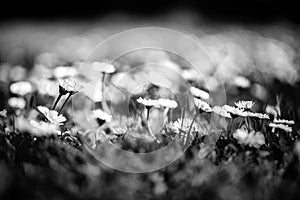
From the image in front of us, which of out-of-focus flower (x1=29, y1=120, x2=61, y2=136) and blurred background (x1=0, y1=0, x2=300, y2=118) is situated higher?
blurred background (x1=0, y1=0, x2=300, y2=118)

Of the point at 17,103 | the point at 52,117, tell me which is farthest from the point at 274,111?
the point at 17,103

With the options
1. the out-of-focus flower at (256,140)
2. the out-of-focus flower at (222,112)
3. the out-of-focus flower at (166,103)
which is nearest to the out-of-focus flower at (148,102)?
the out-of-focus flower at (166,103)

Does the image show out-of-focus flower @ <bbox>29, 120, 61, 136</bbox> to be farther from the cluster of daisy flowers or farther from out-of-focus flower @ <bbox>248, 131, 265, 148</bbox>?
out-of-focus flower @ <bbox>248, 131, 265, 148</bbox>

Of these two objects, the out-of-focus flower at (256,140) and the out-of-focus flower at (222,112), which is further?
the out-of-focus flower at (222,112)

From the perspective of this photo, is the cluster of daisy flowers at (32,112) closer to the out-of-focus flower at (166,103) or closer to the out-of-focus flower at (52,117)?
the out-of-focus flower at (52,117)

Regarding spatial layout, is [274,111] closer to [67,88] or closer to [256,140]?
[256,140]

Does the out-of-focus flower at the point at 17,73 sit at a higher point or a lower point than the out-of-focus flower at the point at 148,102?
higher

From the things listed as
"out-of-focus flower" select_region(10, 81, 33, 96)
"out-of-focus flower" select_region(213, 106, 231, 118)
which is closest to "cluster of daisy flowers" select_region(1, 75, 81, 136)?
"out-of-focus flower" select_region(10, 81, 33, 96)
